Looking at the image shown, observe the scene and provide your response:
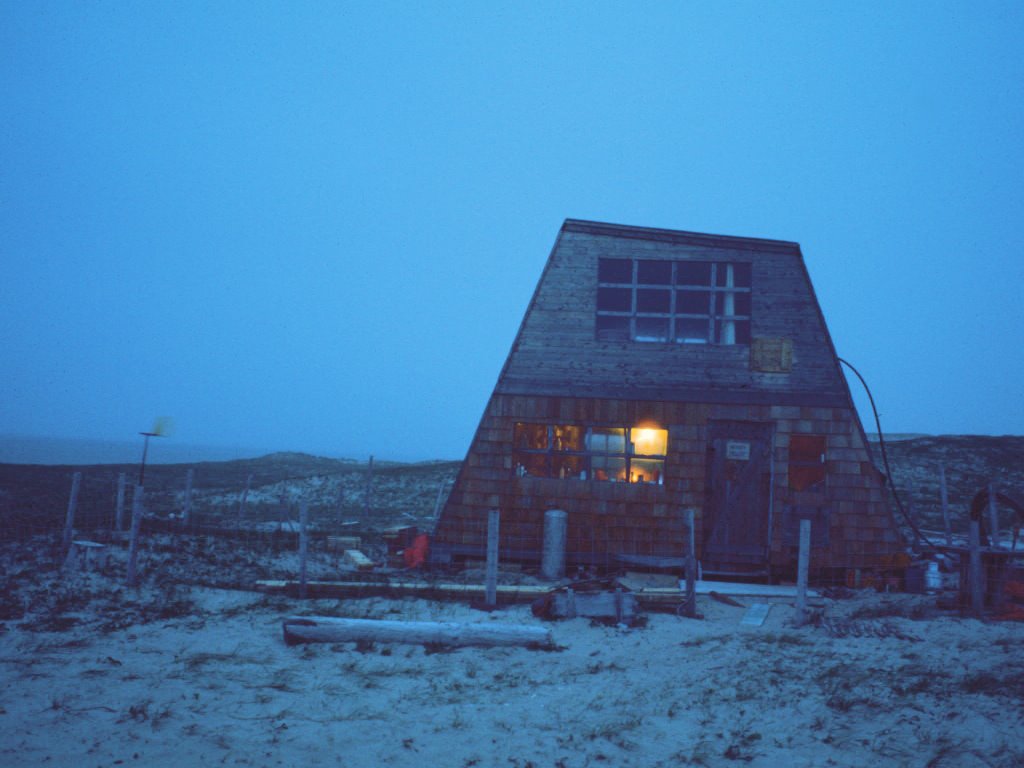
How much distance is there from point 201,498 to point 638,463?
82.5 feet

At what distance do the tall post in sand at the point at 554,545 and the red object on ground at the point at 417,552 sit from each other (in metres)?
3.06

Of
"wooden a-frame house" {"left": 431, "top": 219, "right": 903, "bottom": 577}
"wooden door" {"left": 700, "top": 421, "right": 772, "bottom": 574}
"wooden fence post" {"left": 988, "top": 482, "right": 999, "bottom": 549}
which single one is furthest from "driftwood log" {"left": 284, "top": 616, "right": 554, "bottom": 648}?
"wooden fence post" {"left": 988, "top": 482, "right": 999, "bottom": 549}

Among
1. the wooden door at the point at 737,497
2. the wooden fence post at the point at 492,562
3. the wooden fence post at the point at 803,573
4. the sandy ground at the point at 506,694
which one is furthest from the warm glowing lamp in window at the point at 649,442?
the wooden fence post at the point at 492,562

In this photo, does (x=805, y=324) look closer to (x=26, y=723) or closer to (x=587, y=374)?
(x=587, y=374)

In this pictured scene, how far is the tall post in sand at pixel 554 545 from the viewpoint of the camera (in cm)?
1345

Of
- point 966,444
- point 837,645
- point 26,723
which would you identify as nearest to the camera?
point 26,723

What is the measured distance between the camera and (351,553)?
589 inches

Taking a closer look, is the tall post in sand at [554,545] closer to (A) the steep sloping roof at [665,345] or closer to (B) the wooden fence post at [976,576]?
(A) the steep sloping roof at [665,345]

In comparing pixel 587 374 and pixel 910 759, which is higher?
pixel 587 374

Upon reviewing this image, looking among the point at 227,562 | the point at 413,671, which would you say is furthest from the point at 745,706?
the point at 227,562

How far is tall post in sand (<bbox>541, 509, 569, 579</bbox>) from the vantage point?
13.5 m

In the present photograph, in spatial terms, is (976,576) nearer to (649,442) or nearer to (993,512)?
(993,512)

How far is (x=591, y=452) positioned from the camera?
564 inches

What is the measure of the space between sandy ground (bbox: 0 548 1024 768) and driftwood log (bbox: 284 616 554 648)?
0.56ft
